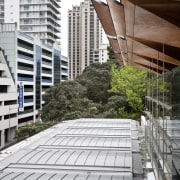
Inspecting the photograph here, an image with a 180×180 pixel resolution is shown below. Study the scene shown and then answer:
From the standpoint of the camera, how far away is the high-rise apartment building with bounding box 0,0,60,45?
226 feet

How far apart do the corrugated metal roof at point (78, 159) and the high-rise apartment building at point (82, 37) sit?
244ft

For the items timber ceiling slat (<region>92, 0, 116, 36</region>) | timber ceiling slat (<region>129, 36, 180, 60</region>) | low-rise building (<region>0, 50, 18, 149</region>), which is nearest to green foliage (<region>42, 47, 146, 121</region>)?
low-rise building (<region>0, 50, 18, 149</region>)

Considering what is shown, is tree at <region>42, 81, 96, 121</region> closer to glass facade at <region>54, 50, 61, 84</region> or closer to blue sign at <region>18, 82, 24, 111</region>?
blue sign at <region>18, 82, 24, 111</region>

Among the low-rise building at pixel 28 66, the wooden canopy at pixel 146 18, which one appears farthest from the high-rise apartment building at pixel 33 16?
the wooden canopy at pixel 146 18

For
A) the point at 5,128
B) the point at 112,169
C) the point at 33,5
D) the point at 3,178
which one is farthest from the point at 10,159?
the point at 33,5

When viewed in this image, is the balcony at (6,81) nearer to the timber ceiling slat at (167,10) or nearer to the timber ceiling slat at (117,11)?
the timber ceiling slat at (117,11)

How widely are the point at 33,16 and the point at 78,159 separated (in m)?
64.2

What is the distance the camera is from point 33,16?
69812mm

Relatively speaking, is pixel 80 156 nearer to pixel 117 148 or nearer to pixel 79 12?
pixel 117 148

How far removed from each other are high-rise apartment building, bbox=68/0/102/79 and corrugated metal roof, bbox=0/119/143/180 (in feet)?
244

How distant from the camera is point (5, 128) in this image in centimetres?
3784

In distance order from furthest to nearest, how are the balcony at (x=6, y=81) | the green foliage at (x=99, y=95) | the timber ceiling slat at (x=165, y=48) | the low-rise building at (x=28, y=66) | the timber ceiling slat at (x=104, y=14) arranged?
the low-rise building at (x=28, y=66) < the balcony at (x=6, y=81) < the green foliage at (x=99, y=95) < the timber ceiling slat at (x=165, y=48) < the timber ceiling slat at (x=104, y=14)

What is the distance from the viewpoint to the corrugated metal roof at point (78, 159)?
24.4ft

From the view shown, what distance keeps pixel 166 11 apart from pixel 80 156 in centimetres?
608
